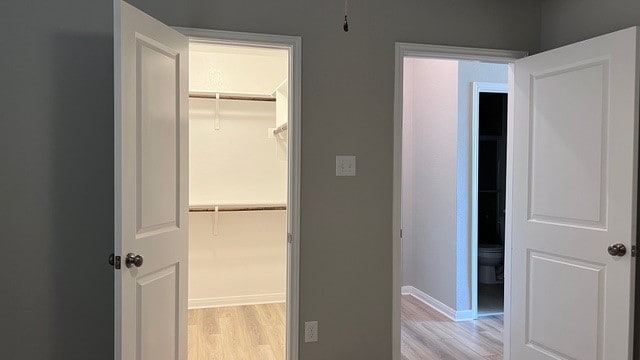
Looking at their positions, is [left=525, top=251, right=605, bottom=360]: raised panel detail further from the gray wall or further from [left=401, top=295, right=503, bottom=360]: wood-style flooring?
the gray wall

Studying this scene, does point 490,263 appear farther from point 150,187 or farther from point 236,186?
point 150,187

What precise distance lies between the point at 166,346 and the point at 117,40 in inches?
58.8

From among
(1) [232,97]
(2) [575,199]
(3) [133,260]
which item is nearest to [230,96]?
(1) [232,97]

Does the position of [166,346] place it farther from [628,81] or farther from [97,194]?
[628,81]

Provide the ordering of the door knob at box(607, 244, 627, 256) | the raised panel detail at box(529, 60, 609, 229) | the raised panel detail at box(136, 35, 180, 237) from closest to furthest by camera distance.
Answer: the raised panel detail at box(136, 35, 180, 237)
the door knob at box(607, 244, 627, 256)
the raised panel detail at box(529, 60, 609, 229)

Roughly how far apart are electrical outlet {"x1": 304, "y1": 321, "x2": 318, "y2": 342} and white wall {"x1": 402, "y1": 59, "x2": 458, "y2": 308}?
1.81m

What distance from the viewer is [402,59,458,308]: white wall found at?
416 cm

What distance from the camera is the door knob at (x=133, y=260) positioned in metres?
2.02

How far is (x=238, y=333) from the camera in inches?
148

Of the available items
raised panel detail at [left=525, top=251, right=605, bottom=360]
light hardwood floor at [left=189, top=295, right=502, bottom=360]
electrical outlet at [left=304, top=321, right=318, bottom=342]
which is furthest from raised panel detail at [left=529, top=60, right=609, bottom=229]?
electrical outlet at [left=304, top=321, right=318, bottom=342]

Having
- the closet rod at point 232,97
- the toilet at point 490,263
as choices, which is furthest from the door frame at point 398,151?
the toilet at point 490,263

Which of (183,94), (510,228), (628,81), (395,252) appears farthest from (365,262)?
(628,81)

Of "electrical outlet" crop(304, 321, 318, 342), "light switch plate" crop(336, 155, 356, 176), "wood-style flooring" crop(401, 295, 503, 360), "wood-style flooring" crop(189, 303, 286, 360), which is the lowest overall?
"wood-style flooring" crop(189, 303, 286, 360)

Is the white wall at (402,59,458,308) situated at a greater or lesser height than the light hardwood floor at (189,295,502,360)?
greater
